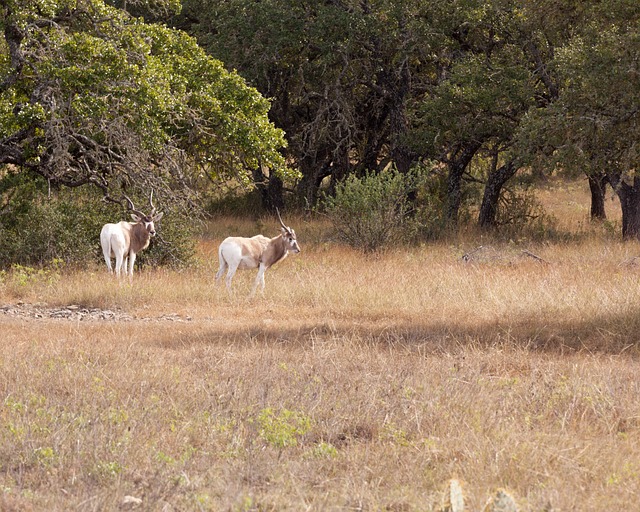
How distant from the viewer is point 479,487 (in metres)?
5.59

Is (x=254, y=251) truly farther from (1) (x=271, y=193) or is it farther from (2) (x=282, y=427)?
(1) (x=271, y=193)

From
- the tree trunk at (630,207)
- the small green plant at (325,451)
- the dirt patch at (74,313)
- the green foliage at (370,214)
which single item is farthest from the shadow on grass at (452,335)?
the tree trunk at (630,207)

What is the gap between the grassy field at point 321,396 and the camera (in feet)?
18.5

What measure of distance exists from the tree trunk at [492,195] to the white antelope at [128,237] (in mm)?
11031

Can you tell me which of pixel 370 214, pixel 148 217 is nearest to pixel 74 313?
pixel 148 217

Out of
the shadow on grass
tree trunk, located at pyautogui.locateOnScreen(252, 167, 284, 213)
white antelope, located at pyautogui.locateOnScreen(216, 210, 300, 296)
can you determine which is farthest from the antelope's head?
tree trunk, located at pyautogui.locateOnScreen(252, 167, 284, 213)

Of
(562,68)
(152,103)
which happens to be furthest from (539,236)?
(152,103)

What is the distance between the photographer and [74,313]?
41.6 ft

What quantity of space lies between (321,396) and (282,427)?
1188mm

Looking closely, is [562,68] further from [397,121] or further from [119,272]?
[119,272]

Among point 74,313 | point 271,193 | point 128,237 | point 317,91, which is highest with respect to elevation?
point 317,91

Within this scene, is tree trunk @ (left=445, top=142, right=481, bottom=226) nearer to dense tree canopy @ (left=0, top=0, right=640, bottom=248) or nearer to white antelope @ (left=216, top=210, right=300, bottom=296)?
dense tree canopy @ (left=0, top=0, right=640, bottom=248)

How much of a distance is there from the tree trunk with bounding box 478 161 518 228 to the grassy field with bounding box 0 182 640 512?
10451 millimetres

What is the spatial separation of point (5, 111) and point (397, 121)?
13.1 metres
